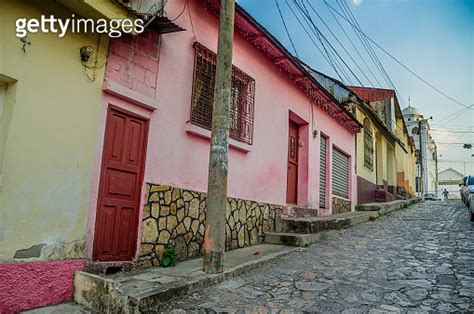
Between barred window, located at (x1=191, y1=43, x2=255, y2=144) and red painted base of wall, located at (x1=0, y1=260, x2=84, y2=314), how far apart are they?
286 cm

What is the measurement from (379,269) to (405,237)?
359 cm

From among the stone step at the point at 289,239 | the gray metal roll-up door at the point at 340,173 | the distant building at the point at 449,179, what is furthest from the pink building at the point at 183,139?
the distant building at the point at 449,179

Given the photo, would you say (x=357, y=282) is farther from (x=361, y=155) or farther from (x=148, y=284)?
(x=361, y=155)

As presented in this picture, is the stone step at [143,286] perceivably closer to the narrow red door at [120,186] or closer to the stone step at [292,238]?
the narrow red door at [120,186]

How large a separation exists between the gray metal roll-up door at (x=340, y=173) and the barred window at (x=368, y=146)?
11.2 feet

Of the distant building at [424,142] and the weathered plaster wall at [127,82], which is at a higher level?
the distant building at [424,142]

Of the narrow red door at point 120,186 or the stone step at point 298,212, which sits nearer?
the narrow red door at point 120,186

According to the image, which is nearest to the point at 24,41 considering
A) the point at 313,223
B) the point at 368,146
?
the point at 313,223

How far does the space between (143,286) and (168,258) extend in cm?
113

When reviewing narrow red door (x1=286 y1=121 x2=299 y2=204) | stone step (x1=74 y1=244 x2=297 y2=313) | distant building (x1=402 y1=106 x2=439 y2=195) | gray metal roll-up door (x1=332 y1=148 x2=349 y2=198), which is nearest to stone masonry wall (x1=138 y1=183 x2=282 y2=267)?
stone step (x1=74 y1=244 x2=297 y2=313)

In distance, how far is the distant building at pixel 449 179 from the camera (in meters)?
56.5

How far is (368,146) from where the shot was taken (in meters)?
16.8

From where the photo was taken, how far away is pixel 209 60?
612 cm

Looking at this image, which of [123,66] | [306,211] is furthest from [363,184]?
[123,66]
